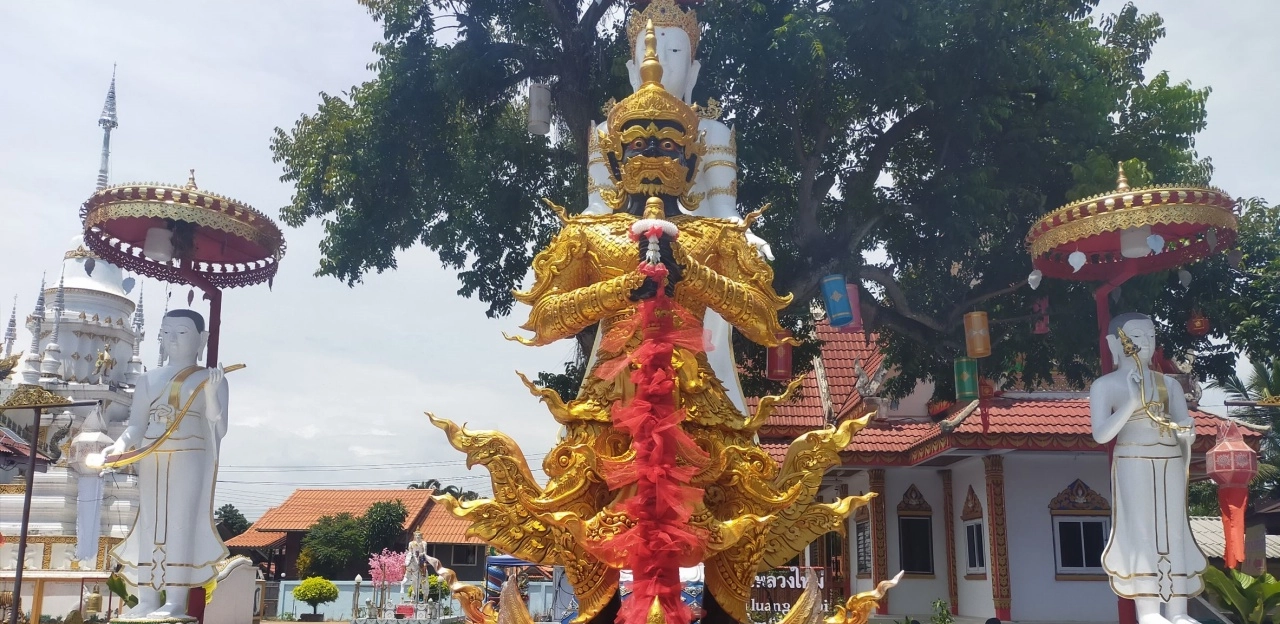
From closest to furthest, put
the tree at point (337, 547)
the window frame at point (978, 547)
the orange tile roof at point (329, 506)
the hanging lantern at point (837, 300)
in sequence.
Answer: the hanging lantern at point (837, 300) → the window frame at point (978, 547) → the tree at point (337, 547) → the orange tile roof at point (329, 506)

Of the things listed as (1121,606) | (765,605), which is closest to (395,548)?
(765,605)

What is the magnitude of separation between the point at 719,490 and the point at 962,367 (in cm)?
472

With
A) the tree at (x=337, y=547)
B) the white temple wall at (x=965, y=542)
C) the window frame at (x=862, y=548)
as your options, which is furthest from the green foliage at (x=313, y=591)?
the white temple wall at (x=965, y=542)

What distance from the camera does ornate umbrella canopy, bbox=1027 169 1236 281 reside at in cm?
645

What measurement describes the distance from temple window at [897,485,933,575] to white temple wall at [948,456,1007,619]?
1.54 ft

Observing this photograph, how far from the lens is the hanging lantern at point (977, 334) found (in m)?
9.10

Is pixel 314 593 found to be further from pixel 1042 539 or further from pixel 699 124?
pixel 699 124

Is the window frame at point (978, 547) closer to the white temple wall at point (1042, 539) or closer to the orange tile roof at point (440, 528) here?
the white temple wall at point (1042, 539)

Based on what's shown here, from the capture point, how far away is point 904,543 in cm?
1530

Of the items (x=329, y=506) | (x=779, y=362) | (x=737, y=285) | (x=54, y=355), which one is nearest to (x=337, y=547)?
(x=329, y=506)

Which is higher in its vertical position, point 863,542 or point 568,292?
point 568,292

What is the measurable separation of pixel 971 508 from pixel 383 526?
58.9 ft

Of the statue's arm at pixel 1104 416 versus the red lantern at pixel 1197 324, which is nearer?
the statue's arm at pixel 1104 416

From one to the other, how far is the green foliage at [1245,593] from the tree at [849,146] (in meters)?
2.09
